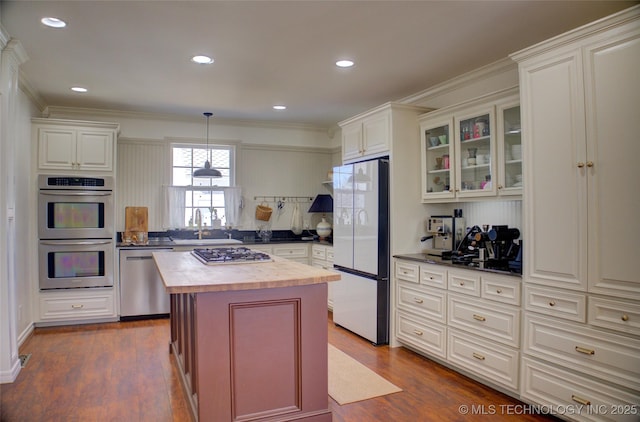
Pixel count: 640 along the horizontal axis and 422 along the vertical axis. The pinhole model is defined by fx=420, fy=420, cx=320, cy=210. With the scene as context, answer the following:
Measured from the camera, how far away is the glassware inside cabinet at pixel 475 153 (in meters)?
3.39

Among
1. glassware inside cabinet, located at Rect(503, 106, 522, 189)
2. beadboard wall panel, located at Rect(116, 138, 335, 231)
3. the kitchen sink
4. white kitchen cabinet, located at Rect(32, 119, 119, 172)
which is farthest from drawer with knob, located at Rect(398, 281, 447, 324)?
white kitchen cabinet, located at Rect(32, 119, 119, 172)

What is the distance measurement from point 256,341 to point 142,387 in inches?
52.7

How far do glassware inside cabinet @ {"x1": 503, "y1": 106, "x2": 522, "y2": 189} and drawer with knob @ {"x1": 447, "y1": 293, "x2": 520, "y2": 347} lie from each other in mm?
911

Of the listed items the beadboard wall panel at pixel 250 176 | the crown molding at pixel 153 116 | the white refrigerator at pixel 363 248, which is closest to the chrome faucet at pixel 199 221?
the beadboard wall panel at pixel 250 176

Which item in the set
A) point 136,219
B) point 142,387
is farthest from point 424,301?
point 136,219

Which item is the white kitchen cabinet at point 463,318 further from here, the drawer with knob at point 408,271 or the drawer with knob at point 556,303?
the drawer with knob at point 556,303

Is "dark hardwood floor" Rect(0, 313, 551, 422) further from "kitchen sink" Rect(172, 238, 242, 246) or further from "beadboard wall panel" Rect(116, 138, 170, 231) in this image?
"beadboard wall panel" Rect(116, 138, 170, 231)

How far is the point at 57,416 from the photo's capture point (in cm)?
264

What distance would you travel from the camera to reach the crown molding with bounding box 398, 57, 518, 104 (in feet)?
11.4

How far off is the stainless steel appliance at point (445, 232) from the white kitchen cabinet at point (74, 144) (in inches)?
145

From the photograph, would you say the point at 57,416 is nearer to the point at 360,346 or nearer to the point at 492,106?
the point at 360,346

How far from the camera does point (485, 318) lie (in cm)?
303

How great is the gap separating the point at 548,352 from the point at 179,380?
2563 mm

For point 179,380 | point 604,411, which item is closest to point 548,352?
point 604,411
